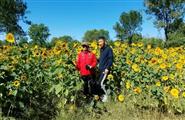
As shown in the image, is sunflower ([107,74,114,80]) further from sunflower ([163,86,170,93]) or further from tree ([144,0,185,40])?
tree ([144,0,185,40])

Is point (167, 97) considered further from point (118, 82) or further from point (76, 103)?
point (118, 82)

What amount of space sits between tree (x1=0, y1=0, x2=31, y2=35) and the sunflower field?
36.6 meters

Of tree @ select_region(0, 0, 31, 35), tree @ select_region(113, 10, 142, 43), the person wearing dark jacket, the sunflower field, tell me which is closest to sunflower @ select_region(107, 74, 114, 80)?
the sunflower field

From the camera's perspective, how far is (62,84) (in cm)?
1020

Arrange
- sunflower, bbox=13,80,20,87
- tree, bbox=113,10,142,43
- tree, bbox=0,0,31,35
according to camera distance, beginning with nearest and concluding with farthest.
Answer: sunflower, bbox=13,80,20,87 → tree, bbox=0,0,31,35 → tree, bbox=113,10,142,43

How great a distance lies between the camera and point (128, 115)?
29.9 ft

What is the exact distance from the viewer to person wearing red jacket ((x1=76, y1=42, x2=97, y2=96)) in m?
10.7

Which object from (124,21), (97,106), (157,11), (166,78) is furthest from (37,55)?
(124,21)

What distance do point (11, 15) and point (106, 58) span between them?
4011 cm

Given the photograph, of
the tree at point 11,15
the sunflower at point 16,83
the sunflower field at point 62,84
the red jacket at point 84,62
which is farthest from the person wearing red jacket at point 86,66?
the tree at point 11,15

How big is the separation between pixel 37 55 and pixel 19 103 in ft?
9.19

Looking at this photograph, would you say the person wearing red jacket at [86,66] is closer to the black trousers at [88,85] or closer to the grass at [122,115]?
the black trousers at [88,85]

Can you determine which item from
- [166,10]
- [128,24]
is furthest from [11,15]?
[128,24]

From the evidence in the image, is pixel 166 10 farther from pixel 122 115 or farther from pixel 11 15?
pixel 122 115
